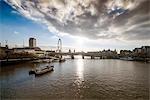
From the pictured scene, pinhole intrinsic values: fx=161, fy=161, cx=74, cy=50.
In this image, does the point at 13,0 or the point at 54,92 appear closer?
the point at 13,0

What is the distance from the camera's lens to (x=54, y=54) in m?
64.0

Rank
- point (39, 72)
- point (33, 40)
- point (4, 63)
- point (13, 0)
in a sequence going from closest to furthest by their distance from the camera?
point (13, 0) < point (39, 72) < point (4, 63) < point (33, 40)

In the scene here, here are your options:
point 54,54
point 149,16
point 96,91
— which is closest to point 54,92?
point 96,91

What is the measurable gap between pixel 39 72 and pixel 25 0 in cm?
1102

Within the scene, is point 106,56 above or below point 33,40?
below

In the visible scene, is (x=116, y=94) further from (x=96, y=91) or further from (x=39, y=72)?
(x=39, y=72)

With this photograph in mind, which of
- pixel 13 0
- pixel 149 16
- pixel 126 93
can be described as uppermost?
pixel 13 0

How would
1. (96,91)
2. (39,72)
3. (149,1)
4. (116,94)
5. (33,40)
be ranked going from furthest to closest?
1. (33,40)
2. (39,72)
3. (96,91)
4. (116,94)
5. (149,1)

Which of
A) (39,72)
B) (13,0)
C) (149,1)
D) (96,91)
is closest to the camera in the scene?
(149,1)

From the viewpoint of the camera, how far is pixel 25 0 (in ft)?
26.9

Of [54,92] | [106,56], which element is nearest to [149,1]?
[54,92]

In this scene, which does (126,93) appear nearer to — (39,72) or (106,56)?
(39,72)

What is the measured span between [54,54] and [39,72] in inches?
1822

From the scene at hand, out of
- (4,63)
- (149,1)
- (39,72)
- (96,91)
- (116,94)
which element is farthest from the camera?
(4,63)
